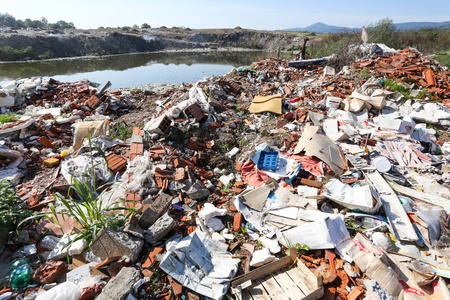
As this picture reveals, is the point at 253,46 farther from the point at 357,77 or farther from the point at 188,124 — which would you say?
the point at 188,124

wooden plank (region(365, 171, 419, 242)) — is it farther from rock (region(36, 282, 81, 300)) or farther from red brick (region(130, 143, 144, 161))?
red brick (region(130, 143, 144, 161))

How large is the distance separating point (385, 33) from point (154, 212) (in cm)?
2204

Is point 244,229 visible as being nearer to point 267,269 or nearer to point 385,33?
point 267,269

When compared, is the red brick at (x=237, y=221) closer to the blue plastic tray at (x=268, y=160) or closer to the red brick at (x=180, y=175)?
the red brick at (x=180, y=175)

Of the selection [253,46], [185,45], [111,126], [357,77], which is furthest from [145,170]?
[253,46]

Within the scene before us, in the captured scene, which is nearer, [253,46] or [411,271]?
[411,271]

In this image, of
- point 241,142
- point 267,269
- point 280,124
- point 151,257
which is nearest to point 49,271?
point 151,257

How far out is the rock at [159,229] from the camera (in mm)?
2686

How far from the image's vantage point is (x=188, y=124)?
17.2ft

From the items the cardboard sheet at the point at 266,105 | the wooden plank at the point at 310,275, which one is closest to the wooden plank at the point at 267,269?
the wooden plank at the point at 310,275

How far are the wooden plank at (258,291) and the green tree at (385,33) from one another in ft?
67.6

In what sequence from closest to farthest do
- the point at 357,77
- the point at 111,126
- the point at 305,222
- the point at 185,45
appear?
the point at 305,222 → the point at 111,126 → the point at 357,77 → the point at 185,45

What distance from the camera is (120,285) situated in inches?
82.8

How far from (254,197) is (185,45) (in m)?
38.0
